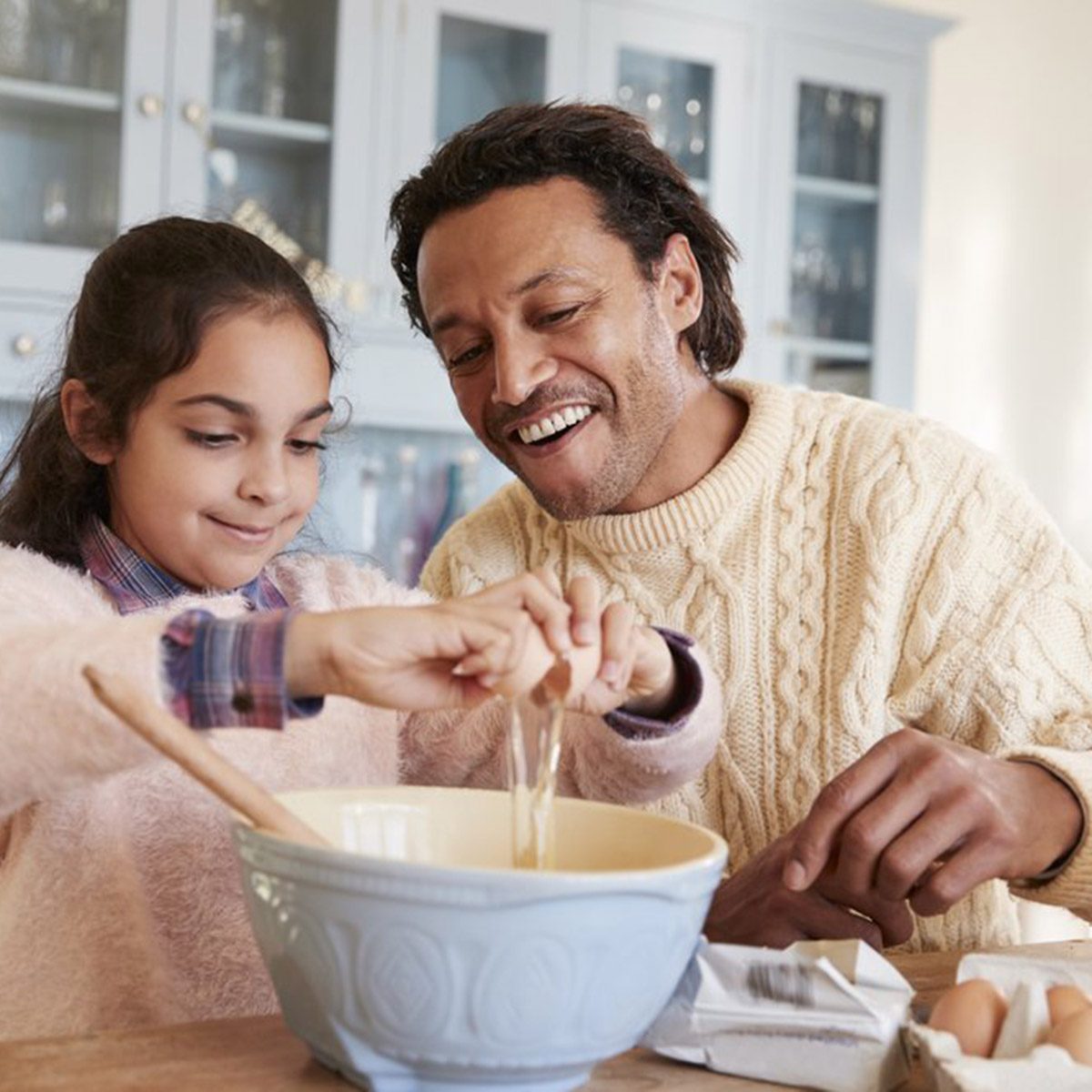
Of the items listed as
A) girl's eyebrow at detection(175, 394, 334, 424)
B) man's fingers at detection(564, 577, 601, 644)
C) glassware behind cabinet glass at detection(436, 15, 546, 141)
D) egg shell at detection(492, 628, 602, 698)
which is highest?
glassware behind cabinet glass at detection(436, 15, 546, 141)

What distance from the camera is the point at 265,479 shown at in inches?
49.5

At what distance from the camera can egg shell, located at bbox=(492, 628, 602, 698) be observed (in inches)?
34.7

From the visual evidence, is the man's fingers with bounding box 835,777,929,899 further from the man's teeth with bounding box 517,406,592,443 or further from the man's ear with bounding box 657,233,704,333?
the man's ear with bounding box 657,233,704,333

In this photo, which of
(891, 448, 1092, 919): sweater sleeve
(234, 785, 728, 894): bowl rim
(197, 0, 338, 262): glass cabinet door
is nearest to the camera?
(234, 785, 728, 894): bowl rim

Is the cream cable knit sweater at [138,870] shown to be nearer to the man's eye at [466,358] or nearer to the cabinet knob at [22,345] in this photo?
the man's eye at [466,358]

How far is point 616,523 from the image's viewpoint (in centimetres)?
164

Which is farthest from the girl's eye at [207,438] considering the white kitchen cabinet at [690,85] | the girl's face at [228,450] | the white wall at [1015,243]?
the white wall at [1015,243]

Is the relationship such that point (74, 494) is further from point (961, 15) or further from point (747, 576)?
point (961, 15)

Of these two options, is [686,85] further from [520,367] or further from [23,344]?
[520,367]

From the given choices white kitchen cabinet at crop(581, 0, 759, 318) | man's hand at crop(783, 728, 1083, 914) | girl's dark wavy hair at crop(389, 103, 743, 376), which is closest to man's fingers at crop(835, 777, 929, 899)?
man's hand at crop(783, 728, 1083, 914)

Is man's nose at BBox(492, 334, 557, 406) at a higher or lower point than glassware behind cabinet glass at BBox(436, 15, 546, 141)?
lower

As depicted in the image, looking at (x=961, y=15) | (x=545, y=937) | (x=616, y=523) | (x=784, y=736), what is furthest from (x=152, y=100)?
(x=545, y=937)

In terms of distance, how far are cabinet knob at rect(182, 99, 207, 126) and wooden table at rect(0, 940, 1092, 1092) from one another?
2.31 metres

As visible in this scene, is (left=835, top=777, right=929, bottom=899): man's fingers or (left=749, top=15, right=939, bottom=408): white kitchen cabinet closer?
(left=835, top=777, right=929, bottom=899): man's fingers
